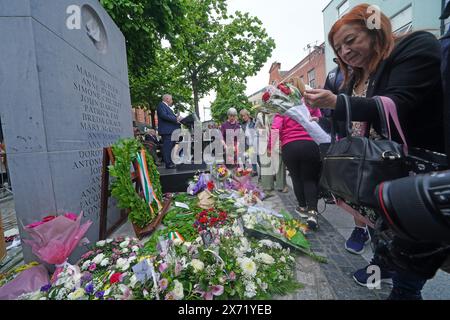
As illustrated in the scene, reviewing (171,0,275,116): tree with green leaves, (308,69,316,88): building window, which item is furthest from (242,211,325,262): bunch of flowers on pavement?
(308,69,316,88): building window

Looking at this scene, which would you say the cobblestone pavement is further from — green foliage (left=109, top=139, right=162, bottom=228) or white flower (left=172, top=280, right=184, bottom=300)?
green foliage (left=109, top=139, right=162, bottom=228)

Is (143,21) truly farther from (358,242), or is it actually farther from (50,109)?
(358,242)

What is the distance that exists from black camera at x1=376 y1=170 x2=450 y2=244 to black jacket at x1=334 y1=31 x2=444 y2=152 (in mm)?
537

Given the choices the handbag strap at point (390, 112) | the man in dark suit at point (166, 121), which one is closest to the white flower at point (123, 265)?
the handbag strap at point (390, 112)

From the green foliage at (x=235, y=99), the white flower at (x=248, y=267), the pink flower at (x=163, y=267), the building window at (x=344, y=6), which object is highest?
the building window at (x=344, y=6)

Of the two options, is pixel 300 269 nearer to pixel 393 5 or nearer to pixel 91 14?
pixel 91 14

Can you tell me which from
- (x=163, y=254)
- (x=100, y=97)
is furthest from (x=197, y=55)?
(x=163, y=254)

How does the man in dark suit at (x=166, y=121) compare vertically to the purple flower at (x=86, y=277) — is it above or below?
above

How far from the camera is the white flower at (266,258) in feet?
6.27

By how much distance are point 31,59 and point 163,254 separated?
1.93 metres

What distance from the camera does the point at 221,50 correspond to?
1354 cm

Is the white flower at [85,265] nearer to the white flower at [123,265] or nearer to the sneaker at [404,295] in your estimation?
the white flower at [123,265]

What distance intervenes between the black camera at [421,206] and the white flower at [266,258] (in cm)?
135

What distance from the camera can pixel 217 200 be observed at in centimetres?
366
